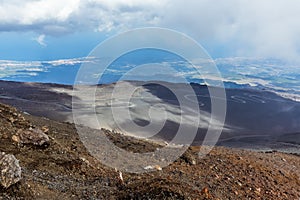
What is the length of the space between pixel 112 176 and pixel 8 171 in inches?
151

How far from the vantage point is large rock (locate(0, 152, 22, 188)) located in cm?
943

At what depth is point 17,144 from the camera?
45.0 ft

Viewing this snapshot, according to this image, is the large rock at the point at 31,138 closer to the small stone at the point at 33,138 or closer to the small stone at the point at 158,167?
the small stone at the point at 33,138

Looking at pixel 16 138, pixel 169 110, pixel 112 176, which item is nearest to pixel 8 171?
pixel 112 176

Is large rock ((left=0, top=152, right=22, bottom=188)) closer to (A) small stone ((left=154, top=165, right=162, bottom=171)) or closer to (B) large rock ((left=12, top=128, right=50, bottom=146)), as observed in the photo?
(B) large rock ((left=12, top=128, right=50, bottom=146))

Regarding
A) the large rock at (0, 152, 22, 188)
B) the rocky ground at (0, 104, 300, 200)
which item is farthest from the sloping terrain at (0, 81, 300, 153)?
the large rock at (0, 152, 22, 188)

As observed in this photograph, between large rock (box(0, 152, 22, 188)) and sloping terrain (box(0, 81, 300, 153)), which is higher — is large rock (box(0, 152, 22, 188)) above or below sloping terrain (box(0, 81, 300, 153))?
above

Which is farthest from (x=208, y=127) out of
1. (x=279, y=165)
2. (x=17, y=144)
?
(x=17, y=144)

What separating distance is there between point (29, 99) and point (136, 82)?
17.9 metres

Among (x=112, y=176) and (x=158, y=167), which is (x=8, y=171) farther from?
(x=158, y=167)

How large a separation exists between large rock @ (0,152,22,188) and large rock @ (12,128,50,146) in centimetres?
436

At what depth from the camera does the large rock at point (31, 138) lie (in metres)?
14.0

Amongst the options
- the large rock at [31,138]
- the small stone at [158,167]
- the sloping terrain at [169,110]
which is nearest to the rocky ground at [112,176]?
the large rock at [31,138]

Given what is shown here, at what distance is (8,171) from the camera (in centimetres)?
952
